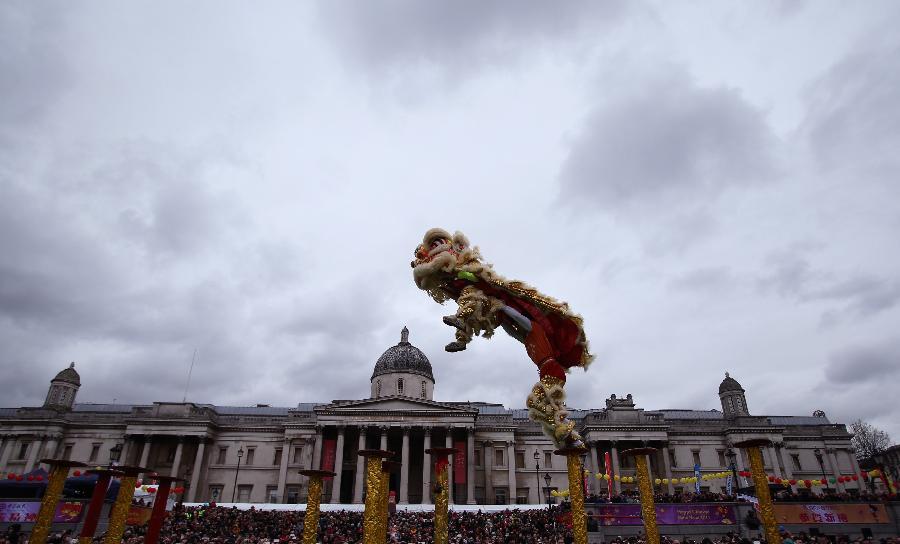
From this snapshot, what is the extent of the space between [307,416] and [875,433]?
8004 centimetres

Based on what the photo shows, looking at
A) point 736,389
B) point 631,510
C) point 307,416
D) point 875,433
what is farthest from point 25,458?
point 875,433

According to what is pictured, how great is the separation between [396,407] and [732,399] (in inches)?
1532

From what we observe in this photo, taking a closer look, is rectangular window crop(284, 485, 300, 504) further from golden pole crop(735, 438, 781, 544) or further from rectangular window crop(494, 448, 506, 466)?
golden pole crop(735, 438, 781, 544)

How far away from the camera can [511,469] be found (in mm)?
54000

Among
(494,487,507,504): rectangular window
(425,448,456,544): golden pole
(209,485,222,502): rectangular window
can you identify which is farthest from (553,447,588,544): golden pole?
(209,485,222,502): rectangular window

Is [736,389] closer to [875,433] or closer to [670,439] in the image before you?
[670,439]

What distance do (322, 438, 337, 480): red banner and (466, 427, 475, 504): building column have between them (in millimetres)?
13551

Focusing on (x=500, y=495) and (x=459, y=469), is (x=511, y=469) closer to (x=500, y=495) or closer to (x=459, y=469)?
(x=500, y=495)

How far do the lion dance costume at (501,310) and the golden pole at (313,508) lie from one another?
4129 millimetres

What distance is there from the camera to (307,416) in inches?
2281

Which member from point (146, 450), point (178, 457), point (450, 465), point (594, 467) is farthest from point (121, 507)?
point (146, 450)

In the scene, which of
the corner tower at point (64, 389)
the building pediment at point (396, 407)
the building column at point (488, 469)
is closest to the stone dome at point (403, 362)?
the building pediment at point (396, 407)

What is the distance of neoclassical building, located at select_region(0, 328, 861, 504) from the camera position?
53.1m

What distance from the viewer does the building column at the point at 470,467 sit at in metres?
49.1
